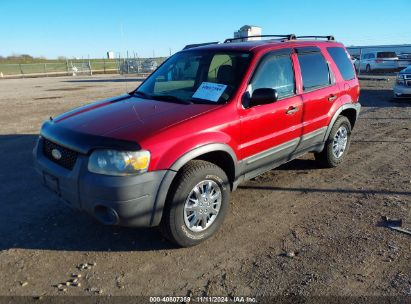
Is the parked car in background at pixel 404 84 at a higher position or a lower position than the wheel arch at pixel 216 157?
higher

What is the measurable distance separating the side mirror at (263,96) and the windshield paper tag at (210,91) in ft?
1.14

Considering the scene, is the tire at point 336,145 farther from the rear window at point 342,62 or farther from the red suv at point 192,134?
the rear window at point 342,62

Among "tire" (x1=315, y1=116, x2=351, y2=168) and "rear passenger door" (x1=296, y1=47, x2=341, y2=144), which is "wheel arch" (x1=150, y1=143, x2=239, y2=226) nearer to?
"rear passenger door" (x1=296, y1=47, x2=341, y2=144)

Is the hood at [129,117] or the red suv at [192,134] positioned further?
the hood at [129,117]

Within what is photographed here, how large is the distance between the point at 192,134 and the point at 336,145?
128 inches

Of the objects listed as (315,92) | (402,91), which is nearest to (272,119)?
(315,92)

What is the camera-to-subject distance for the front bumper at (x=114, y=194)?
10.1ft

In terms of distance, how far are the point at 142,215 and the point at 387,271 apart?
7.13 feet

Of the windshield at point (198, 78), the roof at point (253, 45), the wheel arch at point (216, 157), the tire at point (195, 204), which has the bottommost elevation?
the tire at point (195, 204)

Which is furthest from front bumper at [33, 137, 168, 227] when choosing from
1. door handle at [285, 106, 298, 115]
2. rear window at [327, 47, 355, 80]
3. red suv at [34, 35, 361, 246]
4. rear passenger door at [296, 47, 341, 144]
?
rear window at [327, 47, 355, 80]

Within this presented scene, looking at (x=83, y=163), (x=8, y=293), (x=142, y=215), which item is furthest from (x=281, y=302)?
(x=8, y=293)

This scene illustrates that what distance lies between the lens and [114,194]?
3.06 m

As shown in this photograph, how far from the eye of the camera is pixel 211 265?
3.35 meters

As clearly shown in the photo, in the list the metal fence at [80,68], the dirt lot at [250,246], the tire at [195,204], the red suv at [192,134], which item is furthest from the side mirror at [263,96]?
the metal fence at [80,68]
